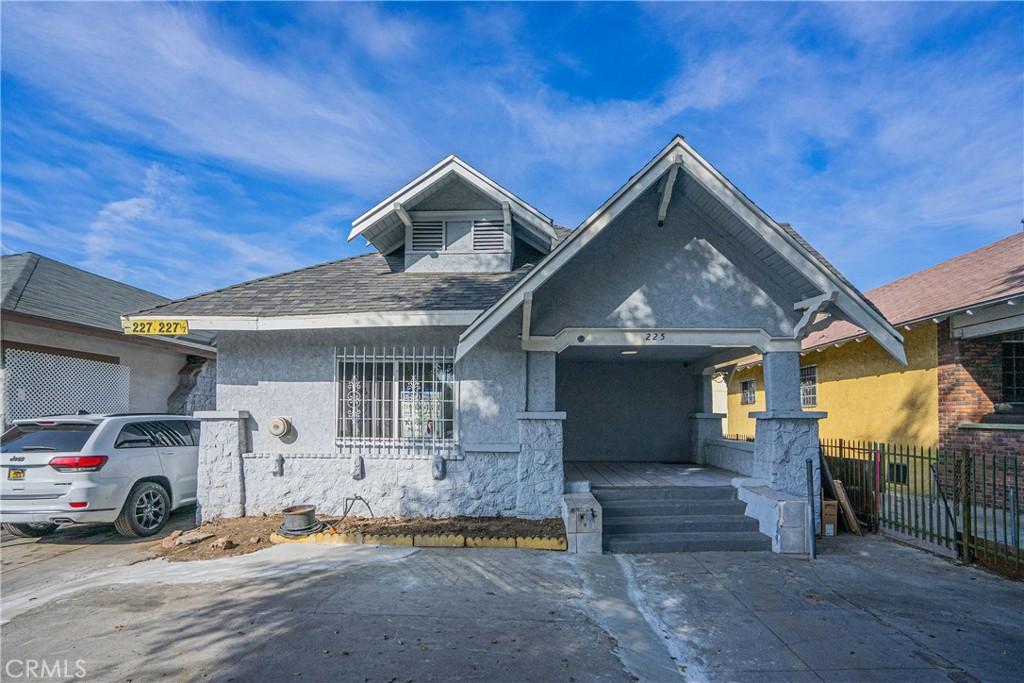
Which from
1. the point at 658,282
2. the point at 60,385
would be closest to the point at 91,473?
the point at 60,385

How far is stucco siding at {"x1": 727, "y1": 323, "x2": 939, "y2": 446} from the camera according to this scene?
10.9 meters

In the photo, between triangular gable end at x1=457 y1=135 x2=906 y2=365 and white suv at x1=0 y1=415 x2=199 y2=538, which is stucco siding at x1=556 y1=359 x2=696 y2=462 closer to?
triangular gable end at x1=457 y1=135 x2=906 y2=365

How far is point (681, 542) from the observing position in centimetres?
721

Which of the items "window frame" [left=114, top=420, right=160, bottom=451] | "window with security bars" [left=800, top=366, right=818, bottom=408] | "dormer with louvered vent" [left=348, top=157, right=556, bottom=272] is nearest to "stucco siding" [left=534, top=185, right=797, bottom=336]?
"dormer with louvered vent" [left=348, top=157, right=556, bottom=272]

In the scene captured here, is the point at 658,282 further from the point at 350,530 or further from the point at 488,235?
the point at 350,530

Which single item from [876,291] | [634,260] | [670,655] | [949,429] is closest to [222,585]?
[670,655]

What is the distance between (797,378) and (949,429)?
4813mm

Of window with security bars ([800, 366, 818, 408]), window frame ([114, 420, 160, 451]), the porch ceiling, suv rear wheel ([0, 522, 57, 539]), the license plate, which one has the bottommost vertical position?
suv rear wheel ([0, 522, 57, 539])

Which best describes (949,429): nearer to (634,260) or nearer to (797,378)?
(797,378)

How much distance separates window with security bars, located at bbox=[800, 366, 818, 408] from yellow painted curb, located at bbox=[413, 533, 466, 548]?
12247mm

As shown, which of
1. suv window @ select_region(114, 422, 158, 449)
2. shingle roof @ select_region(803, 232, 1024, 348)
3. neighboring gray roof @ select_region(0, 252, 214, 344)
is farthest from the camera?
neighboring gray roof @ select_region(0, 252, 214, 344)

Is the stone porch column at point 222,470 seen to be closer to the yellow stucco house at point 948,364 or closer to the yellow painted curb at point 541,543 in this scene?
the yellow painted curb at point 541,543

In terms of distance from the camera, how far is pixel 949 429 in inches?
408

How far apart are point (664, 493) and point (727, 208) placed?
422 centimetres
